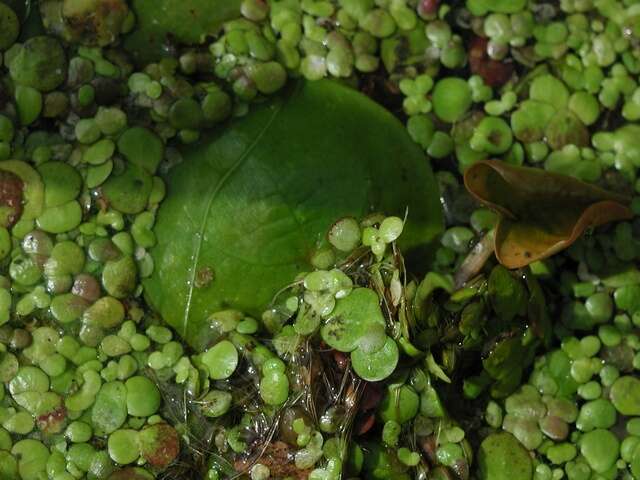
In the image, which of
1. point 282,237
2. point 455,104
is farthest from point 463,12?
point 282,237

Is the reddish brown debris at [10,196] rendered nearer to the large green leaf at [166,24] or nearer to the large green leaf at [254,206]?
the large green leaf at [254,206]

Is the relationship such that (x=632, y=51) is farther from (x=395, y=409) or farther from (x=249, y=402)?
(x=249, y=402)

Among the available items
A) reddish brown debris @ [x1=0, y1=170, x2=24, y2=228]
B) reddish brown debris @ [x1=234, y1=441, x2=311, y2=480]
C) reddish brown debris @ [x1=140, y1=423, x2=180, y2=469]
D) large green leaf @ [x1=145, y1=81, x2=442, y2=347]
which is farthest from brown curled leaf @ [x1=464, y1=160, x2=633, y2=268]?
reddish brown debris @ [x1=0, y1=170, x2=24, y2=228]

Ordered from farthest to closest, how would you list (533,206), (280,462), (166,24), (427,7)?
(427,7) < (166,24) < (533,206) < (280,462)

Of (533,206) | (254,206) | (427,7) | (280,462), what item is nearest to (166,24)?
(254,206)

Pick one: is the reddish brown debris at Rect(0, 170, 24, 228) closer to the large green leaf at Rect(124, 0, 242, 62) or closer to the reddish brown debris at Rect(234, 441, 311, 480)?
the large green leaf at Rect(124, 0, 242, 62)

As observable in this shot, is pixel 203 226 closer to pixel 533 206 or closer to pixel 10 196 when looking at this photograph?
pixel 10 196
